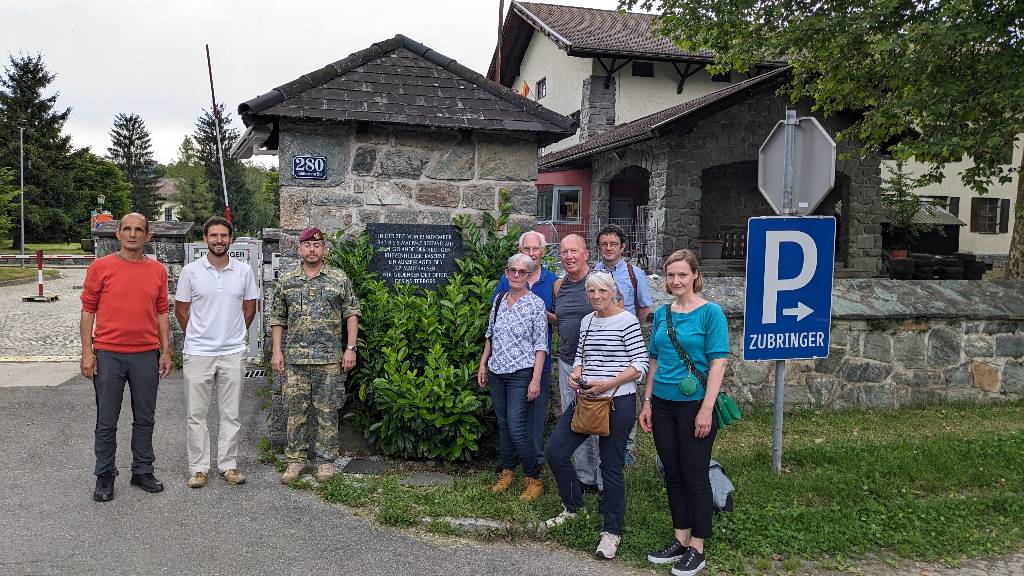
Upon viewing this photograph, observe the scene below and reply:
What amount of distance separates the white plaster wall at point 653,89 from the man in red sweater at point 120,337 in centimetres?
1799

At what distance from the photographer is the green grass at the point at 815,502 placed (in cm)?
462

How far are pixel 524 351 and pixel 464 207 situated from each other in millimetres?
2102

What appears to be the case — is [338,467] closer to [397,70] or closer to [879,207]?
[397,70]

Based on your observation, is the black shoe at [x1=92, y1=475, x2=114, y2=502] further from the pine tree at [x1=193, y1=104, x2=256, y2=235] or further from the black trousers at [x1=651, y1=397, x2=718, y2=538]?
the pine tree at [x1=193, y1=104, x2=256, y2=235]

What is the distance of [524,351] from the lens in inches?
203

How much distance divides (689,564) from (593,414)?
38.0 inches

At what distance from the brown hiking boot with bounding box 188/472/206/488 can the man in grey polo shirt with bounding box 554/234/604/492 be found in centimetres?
257

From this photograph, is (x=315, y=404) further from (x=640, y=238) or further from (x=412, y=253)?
(x=640, y=238)

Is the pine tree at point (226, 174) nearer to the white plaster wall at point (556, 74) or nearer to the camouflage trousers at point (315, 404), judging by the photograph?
the white plaster wall at point (556, 74)

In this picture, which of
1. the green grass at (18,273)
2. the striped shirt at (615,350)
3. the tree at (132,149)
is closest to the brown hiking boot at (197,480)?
the striped shirt at (615,350)

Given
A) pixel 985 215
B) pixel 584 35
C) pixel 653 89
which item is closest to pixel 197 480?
pixel 584 35

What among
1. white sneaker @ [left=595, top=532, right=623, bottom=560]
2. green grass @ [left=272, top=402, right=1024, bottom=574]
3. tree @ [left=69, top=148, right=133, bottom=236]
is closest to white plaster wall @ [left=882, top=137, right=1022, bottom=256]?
green grass @ [left=272, top=402, right=1024, bottom=574]

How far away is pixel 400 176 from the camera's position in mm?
6695

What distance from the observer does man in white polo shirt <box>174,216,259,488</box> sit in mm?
5398
